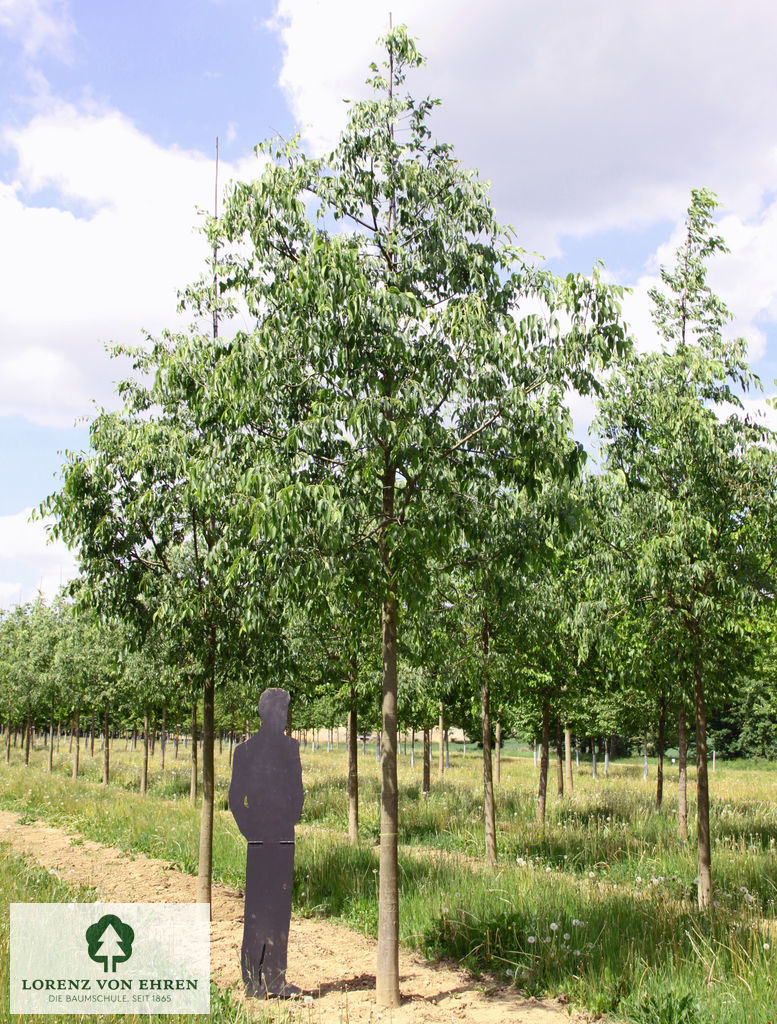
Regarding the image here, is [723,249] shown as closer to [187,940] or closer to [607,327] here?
[607,327]

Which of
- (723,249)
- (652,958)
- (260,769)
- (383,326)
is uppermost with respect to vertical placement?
(723,249)

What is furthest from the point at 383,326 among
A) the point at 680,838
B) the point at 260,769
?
the point at 680,838

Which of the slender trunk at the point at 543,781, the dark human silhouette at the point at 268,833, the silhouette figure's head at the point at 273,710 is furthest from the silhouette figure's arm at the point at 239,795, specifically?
the slender trunk at the point at 543,781

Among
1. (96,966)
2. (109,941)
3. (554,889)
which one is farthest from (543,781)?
(96,966)

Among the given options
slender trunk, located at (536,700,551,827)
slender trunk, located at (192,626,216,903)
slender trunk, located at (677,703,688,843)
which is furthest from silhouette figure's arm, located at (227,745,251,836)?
slender trunk, located at (536,700,551,827)

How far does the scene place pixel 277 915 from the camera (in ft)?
21.7

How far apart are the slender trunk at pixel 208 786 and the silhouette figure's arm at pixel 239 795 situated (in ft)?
7.56

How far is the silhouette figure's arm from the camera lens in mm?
6711

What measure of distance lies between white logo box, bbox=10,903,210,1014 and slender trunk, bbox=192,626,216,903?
1.74m

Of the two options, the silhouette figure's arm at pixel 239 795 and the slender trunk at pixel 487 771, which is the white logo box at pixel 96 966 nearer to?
the silhouette figure's arm at pixel 239 795

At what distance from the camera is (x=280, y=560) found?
21.6 feet

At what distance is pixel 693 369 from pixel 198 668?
22.2 ft

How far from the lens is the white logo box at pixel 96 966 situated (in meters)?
5.20

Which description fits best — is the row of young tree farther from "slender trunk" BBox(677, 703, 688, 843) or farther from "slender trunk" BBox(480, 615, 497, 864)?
"slender trunk" BBox(677, 703, 688, 843)
